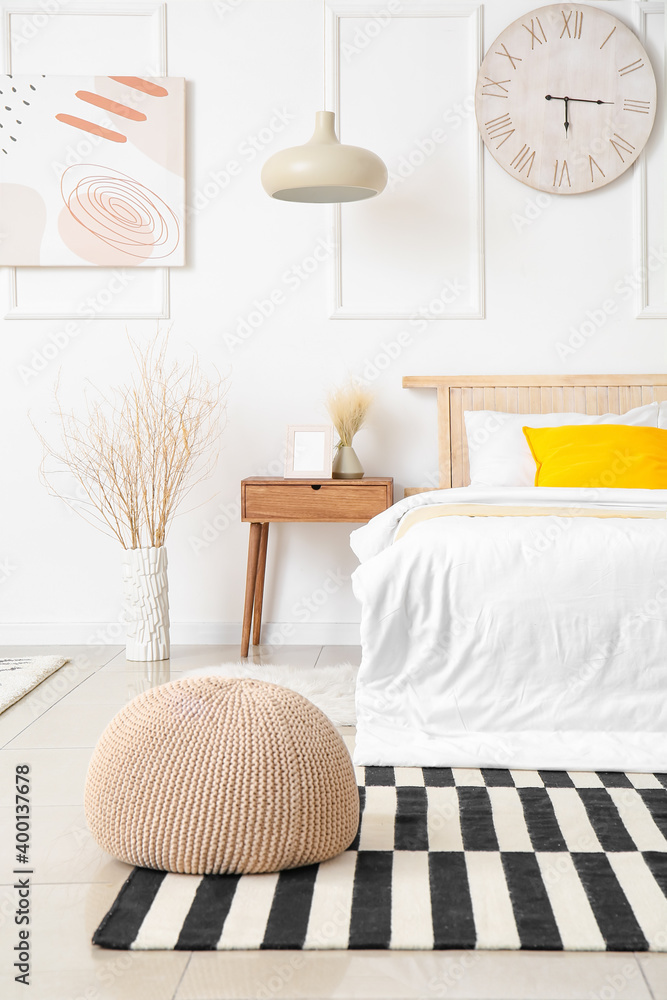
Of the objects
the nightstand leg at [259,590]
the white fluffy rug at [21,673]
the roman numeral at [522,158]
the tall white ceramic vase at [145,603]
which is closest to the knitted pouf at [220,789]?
the white fluffy rug at [21,673]

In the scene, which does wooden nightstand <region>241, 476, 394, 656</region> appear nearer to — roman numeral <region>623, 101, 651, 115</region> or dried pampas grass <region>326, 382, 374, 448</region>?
dried pampas grass <region>326, 382, 374, 448</region>

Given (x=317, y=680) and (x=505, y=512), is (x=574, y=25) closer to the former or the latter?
(x=505, y=512)

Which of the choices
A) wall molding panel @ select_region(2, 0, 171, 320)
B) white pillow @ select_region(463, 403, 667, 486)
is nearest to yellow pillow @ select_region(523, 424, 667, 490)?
white pillow @ select_region(463, 403, 667, 486)

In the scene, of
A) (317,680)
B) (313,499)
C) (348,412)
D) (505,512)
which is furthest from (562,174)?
(317,680)

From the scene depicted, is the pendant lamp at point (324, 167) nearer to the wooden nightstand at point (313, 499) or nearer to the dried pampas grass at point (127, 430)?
the dried pampas grass at point (127, 430)

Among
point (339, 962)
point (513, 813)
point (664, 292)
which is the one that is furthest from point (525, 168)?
point (339, 962)

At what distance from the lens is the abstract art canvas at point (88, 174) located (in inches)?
146

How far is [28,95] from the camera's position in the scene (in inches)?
146

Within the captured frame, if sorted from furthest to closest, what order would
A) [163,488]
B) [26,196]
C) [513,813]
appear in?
[26,196]
[163,488]
[513,813]

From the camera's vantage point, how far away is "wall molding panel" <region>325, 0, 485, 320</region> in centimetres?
366

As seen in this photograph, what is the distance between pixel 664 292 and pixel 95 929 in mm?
3159

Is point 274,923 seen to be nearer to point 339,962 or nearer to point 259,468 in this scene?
point 339,962

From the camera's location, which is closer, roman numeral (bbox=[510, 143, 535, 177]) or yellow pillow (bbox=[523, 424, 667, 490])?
yellow pillow (bbox=[523, 424, 667, 490])

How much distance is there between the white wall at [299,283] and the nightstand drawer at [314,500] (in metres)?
0.39
